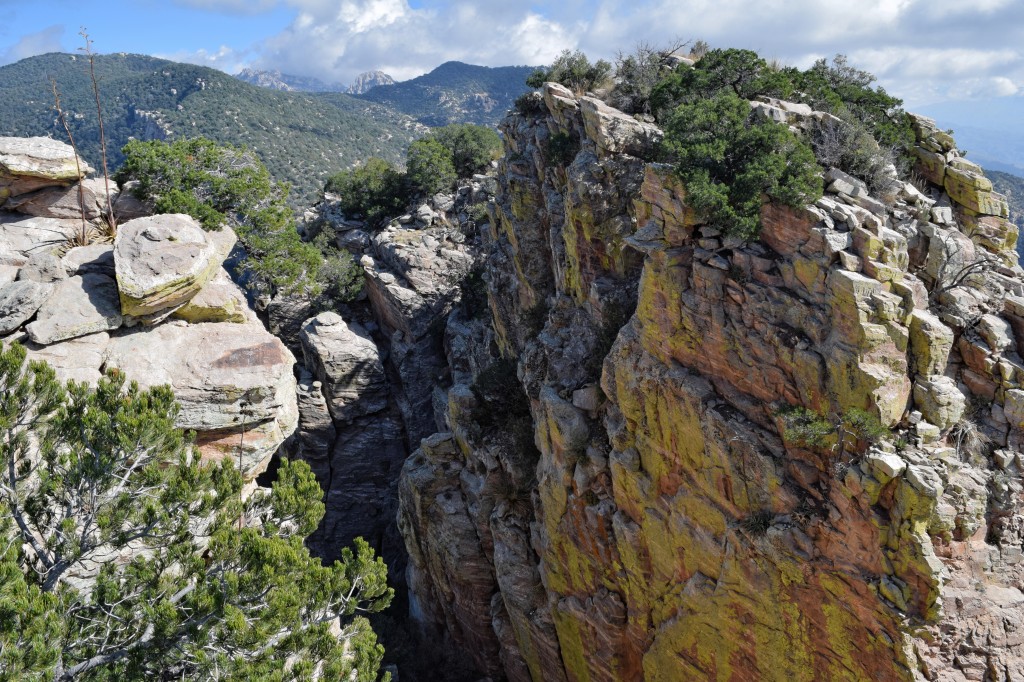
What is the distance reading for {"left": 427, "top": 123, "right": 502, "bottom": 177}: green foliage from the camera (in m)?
38.5

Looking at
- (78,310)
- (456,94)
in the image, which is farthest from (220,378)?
(456,94)

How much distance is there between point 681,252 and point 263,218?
68.0 feet

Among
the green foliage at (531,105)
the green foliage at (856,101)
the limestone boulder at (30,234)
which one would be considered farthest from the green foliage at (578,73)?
the limestone boulder at (30,234)

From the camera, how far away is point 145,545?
36.3ft

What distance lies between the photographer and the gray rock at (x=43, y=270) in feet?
56.9

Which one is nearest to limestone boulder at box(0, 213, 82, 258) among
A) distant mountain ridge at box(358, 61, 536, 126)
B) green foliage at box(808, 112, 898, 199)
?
green foliage at box(808, 112, 898, 199)

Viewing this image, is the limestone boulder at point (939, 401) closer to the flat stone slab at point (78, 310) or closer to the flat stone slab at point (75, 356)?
the flat stone slab at point (75, 356)

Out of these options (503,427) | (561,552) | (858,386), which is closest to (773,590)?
(858,386)

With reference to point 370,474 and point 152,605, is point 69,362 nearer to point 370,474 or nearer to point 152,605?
point 152,605

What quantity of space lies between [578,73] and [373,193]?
57.9ft

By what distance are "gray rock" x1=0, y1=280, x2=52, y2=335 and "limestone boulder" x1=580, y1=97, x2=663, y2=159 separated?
16037mm

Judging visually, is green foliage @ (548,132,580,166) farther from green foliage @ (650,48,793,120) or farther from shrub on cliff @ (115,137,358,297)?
shrub on cliff @ (115,137,358,297)

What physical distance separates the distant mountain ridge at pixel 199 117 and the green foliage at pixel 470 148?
1075 inches

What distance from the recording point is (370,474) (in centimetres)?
3089
